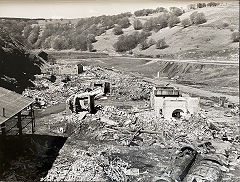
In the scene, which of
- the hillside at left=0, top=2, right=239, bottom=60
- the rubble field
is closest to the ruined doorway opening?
the rubble field

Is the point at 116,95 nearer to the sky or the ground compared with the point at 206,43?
nearer to the ground

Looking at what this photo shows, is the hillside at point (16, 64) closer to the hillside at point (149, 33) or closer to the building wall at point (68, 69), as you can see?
the hillside at point (149, 33)

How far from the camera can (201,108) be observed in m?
9.24

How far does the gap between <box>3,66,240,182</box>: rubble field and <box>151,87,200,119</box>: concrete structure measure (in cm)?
15

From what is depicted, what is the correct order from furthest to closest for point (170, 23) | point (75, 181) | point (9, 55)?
point (170, 23) < point (9, 55) < point (75, 181)

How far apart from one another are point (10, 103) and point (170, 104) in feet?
12.6

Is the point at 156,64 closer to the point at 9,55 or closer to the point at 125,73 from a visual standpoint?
the point at 125,73

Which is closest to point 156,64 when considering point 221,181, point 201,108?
point 201,108

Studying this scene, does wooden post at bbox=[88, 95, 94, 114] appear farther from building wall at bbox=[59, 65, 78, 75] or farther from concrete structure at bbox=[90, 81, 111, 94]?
building wall at bbox=[59, 65, 78, 75]

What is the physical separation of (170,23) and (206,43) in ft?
3.52

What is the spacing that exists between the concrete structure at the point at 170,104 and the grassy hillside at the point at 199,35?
1.00 m

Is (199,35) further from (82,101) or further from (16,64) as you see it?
(16,64)

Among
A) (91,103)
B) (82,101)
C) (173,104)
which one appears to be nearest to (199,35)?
(173,104)

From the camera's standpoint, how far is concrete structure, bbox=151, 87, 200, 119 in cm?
905
